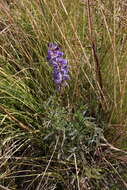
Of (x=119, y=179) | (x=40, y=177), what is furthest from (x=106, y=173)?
(x=40, y=177)

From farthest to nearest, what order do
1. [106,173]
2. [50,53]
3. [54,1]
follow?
[54,1] → [106,173] → [50,53]

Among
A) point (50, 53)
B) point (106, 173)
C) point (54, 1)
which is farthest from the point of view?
point (54, 1)

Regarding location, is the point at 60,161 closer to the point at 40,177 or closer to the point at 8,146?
the point at 40,177

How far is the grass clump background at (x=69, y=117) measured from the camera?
153 centimetres

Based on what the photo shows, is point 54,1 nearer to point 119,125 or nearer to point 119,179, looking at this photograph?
point 119,125

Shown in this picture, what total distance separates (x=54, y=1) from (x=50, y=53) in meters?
0.50

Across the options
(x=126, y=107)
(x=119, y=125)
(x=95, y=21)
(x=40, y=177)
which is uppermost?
(x=95, y=21)

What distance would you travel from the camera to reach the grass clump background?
1534 mm

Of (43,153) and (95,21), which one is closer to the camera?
(43,153)

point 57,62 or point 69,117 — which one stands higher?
point 57,62

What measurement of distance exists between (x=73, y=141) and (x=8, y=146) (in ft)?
1.03

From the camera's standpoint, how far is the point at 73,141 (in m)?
1.53

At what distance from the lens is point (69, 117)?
156cm

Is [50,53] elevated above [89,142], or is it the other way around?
[50,53]
